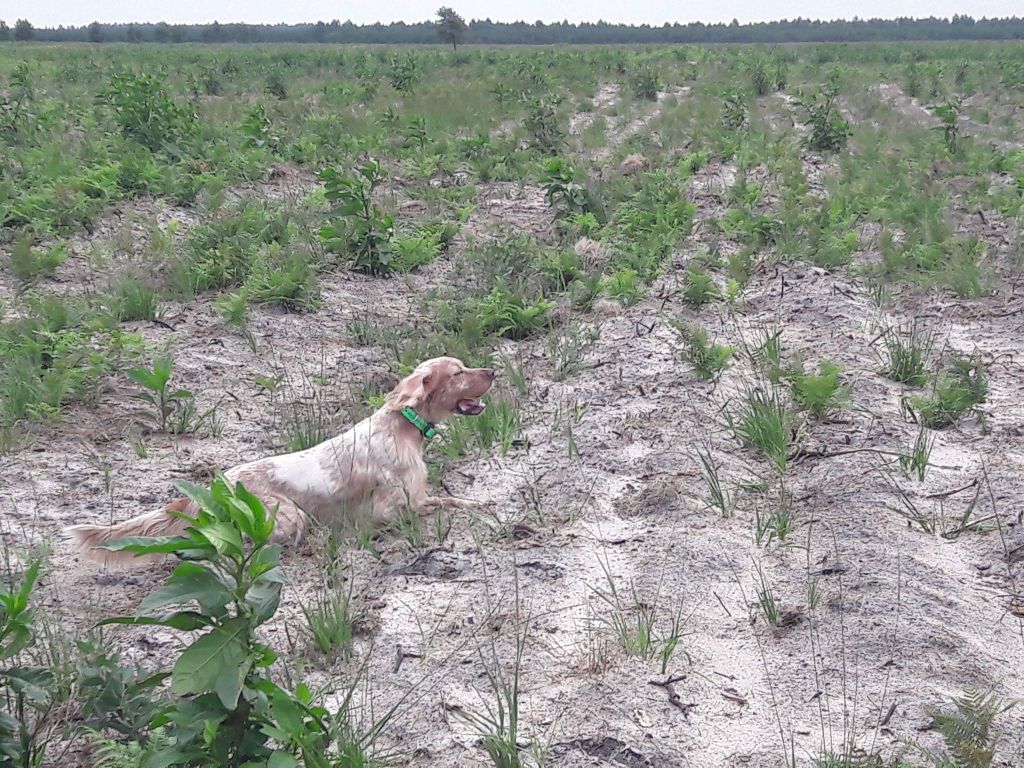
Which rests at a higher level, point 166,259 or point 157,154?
point 157,154

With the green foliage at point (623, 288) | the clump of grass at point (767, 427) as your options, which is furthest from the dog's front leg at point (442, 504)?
the green foliage at point (623, 288)

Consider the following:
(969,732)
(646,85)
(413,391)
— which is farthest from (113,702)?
(646,85)

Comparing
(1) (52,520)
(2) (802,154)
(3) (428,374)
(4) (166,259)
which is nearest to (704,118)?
(2) (802,154)

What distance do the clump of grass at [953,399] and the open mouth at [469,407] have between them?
2328mm

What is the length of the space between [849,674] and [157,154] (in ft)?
32.8

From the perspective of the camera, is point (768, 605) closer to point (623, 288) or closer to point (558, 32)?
point (623, 288)

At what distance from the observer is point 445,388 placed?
16.4ft

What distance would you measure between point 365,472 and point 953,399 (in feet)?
10.2

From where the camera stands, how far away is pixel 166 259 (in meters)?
7.93

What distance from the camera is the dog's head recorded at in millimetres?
4906

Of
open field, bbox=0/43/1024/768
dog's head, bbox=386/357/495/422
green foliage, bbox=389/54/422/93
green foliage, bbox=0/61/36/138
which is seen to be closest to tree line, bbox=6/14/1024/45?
green foliage, bbox=389/54/422/93

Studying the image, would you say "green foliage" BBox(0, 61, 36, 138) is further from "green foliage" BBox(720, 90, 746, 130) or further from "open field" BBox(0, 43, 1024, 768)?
"green foliage" BBox(720, 90, 746, 130)

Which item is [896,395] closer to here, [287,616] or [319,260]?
[287,616]

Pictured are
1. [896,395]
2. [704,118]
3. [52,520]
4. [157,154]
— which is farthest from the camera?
[704,118]
